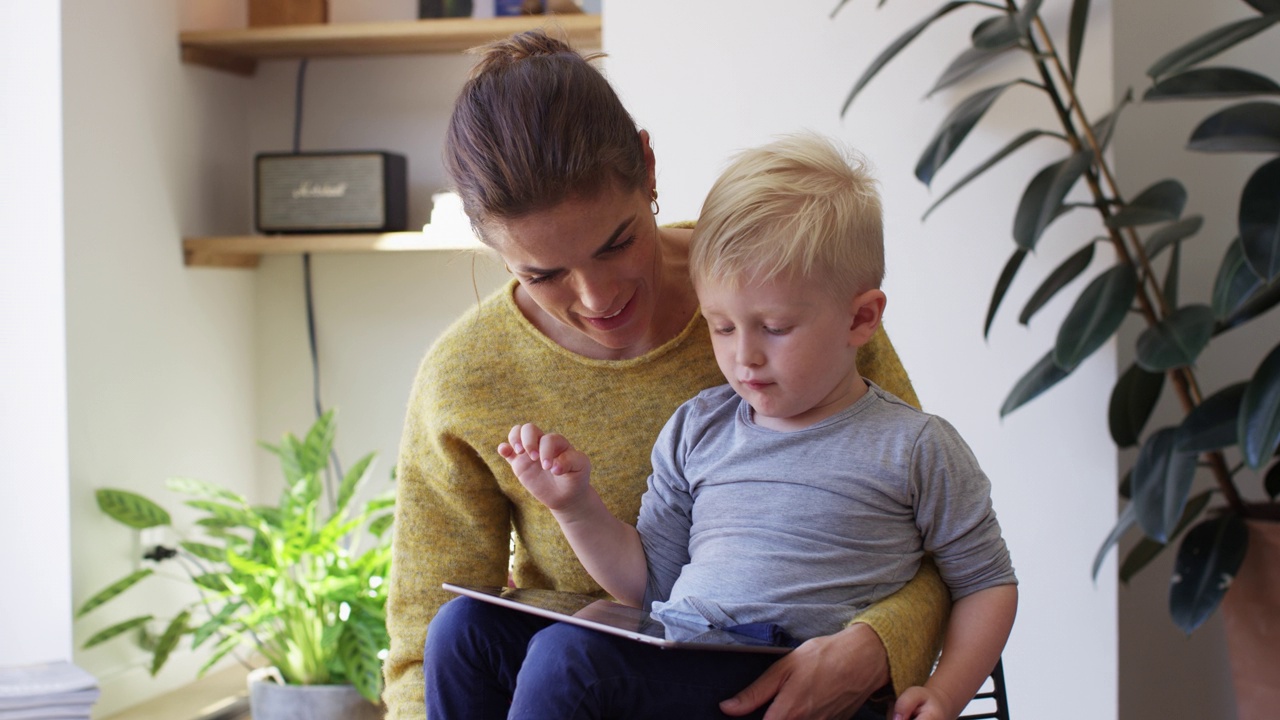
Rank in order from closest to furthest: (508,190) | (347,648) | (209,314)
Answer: (508,190) < (347,648) < (209,314)

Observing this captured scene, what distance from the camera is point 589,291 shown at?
1.19 metres

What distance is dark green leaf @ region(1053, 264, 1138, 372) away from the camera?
→ 1886 millimetres

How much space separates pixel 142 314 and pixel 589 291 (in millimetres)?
1944

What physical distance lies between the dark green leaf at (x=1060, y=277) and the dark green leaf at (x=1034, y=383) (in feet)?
0.29

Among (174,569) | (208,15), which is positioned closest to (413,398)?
(174,569)

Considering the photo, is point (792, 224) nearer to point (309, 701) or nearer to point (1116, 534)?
point (1116, 534)

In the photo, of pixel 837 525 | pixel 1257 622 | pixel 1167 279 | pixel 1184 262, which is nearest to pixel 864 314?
pixel 837 525

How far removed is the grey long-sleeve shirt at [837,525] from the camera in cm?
111

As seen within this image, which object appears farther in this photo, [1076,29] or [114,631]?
[114,631]

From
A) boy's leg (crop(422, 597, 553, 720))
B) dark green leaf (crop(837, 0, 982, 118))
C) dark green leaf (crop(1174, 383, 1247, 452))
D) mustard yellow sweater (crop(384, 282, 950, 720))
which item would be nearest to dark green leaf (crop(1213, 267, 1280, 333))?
dark green leaf (crop(1174, 383, 1247, 452))

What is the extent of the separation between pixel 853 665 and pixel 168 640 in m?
2.04

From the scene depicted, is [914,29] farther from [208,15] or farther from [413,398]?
[208,15]

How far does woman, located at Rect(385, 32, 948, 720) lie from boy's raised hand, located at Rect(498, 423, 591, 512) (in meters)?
0.17

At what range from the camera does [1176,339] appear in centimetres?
186
